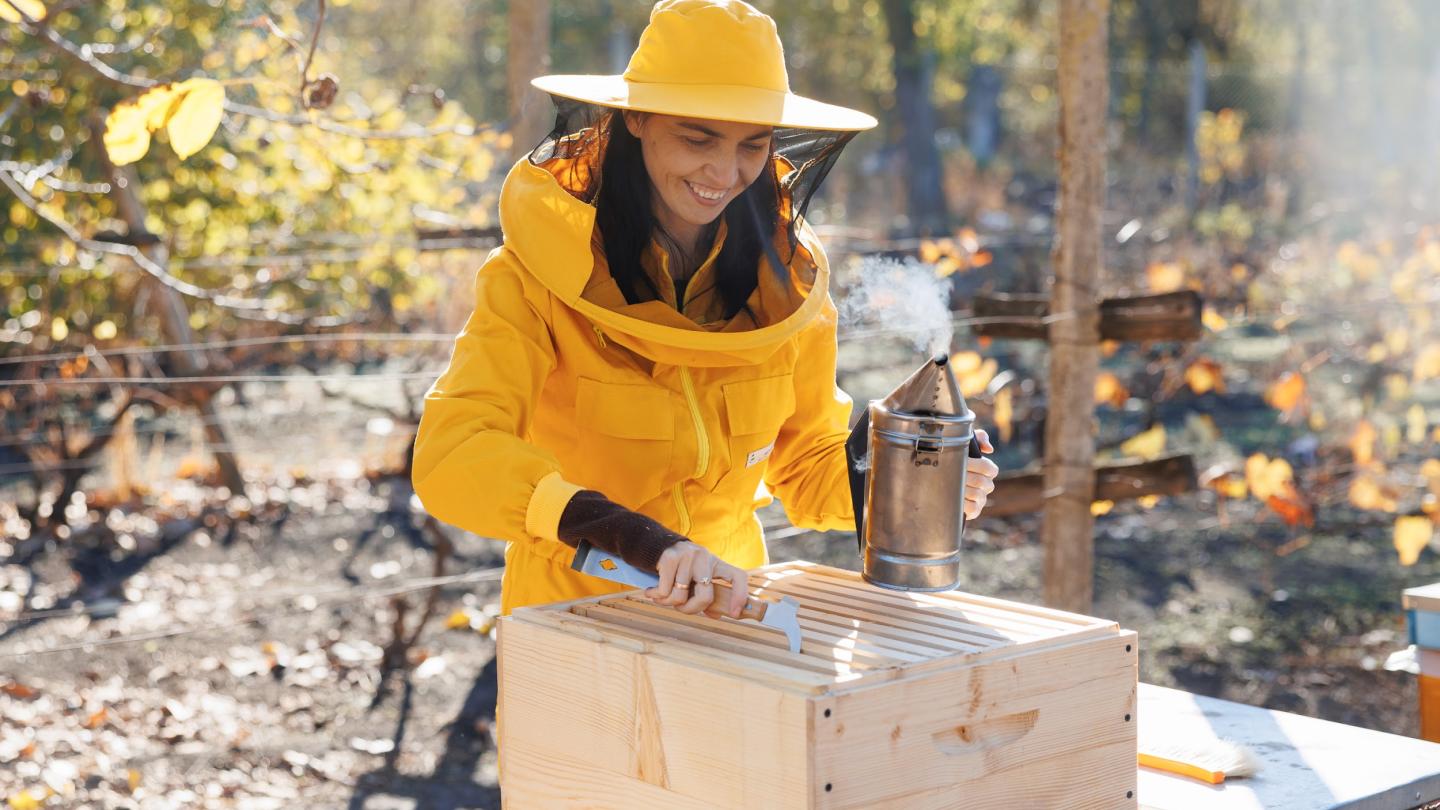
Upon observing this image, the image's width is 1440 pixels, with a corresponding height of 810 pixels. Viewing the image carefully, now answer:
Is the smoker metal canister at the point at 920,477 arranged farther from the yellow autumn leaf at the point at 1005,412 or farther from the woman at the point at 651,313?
the yellow autumn leaf at the point at 1005,412

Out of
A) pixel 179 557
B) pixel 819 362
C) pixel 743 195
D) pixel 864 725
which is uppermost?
pixel 743 195

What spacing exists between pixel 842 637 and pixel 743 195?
85cm

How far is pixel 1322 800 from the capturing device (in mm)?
2084

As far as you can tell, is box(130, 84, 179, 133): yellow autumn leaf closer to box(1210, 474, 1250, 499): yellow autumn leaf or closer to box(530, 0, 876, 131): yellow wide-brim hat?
box(530, 0, 876, 131): yellow wide-brim hat

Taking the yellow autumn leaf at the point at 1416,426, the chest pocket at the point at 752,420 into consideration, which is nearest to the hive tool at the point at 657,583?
the chest pocket at the point at 752,420

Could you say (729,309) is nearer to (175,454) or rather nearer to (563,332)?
(563,332)

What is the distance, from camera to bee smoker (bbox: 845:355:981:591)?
197 centimetres

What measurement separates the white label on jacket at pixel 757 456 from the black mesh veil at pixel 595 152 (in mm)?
329

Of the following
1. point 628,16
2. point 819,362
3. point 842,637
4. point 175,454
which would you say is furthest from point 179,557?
point 628,16

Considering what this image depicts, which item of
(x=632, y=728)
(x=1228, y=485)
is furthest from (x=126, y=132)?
(x=1228, y=485)

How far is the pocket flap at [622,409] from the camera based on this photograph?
218 centimetres

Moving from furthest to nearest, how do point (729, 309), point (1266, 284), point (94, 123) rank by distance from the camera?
point (1266, 284), point (94, 123), point (729, 309)

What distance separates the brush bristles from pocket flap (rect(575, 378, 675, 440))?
3.05 ft

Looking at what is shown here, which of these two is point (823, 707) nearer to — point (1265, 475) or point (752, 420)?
point (752, 420)
